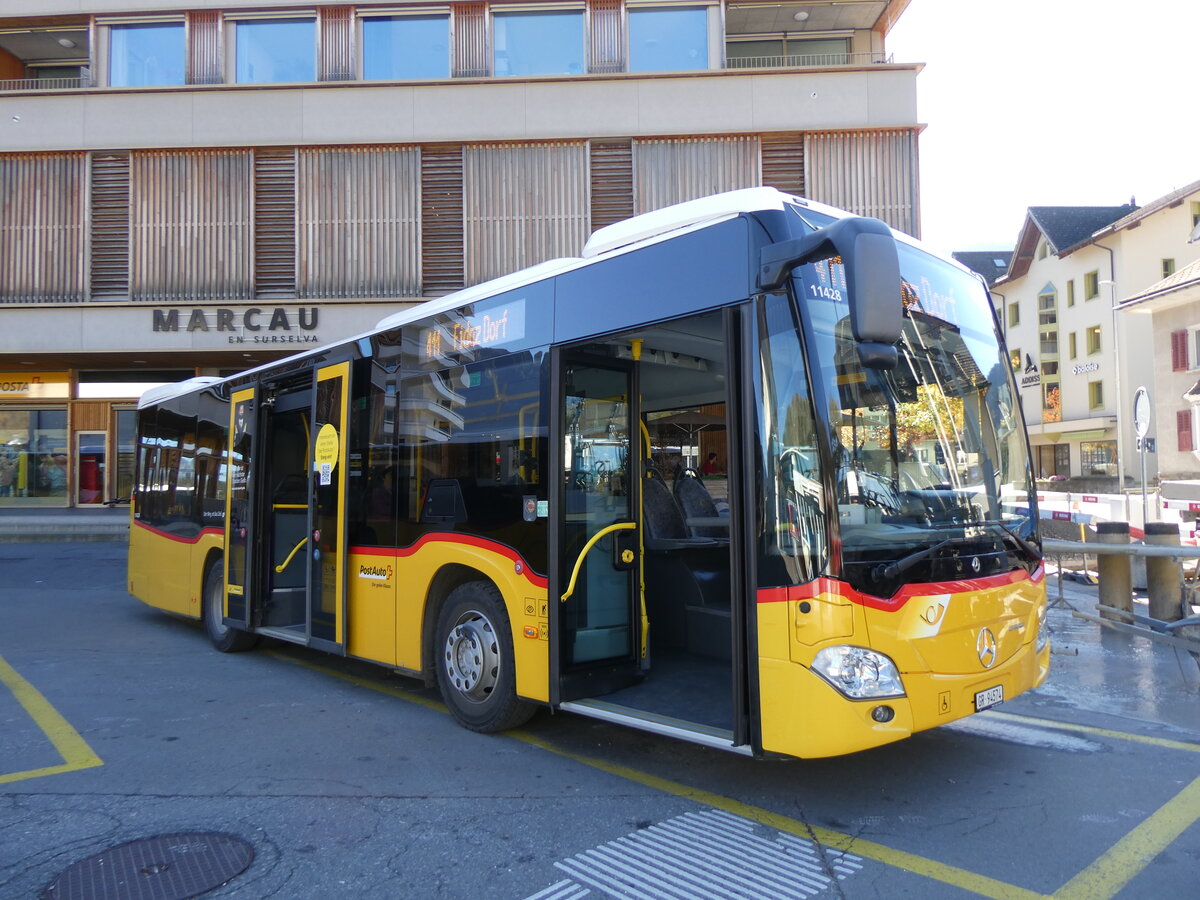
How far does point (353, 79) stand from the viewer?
19484 mm

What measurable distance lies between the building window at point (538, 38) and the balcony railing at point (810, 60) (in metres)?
3.38

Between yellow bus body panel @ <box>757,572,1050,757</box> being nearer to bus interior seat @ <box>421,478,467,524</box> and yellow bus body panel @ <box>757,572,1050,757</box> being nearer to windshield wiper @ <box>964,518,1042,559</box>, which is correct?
windshield wiper @ <box>964,518,1042,559</box>

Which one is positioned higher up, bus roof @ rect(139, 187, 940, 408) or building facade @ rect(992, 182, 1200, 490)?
building facade @ rect(992, 182, 1200, 490)

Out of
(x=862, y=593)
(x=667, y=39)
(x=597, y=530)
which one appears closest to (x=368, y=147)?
(x=667, y=39)

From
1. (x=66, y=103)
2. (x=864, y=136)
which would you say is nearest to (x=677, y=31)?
(x=864, y=136)

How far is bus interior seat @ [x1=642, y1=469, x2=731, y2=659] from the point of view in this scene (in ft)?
20.7

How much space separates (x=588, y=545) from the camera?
216 inches

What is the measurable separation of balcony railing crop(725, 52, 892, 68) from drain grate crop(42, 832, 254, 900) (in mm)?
18754

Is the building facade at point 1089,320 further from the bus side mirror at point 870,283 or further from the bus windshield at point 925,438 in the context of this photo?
the bus side mirror at point 870,283

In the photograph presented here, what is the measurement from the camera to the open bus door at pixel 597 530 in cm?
536

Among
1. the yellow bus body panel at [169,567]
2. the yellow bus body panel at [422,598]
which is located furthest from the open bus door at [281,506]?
the yellow bus body panel at [169,567]

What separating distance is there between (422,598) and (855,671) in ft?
10.7

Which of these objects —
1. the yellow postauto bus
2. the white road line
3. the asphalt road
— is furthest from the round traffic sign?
the white road line

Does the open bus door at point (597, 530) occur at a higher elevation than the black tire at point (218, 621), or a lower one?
higher
